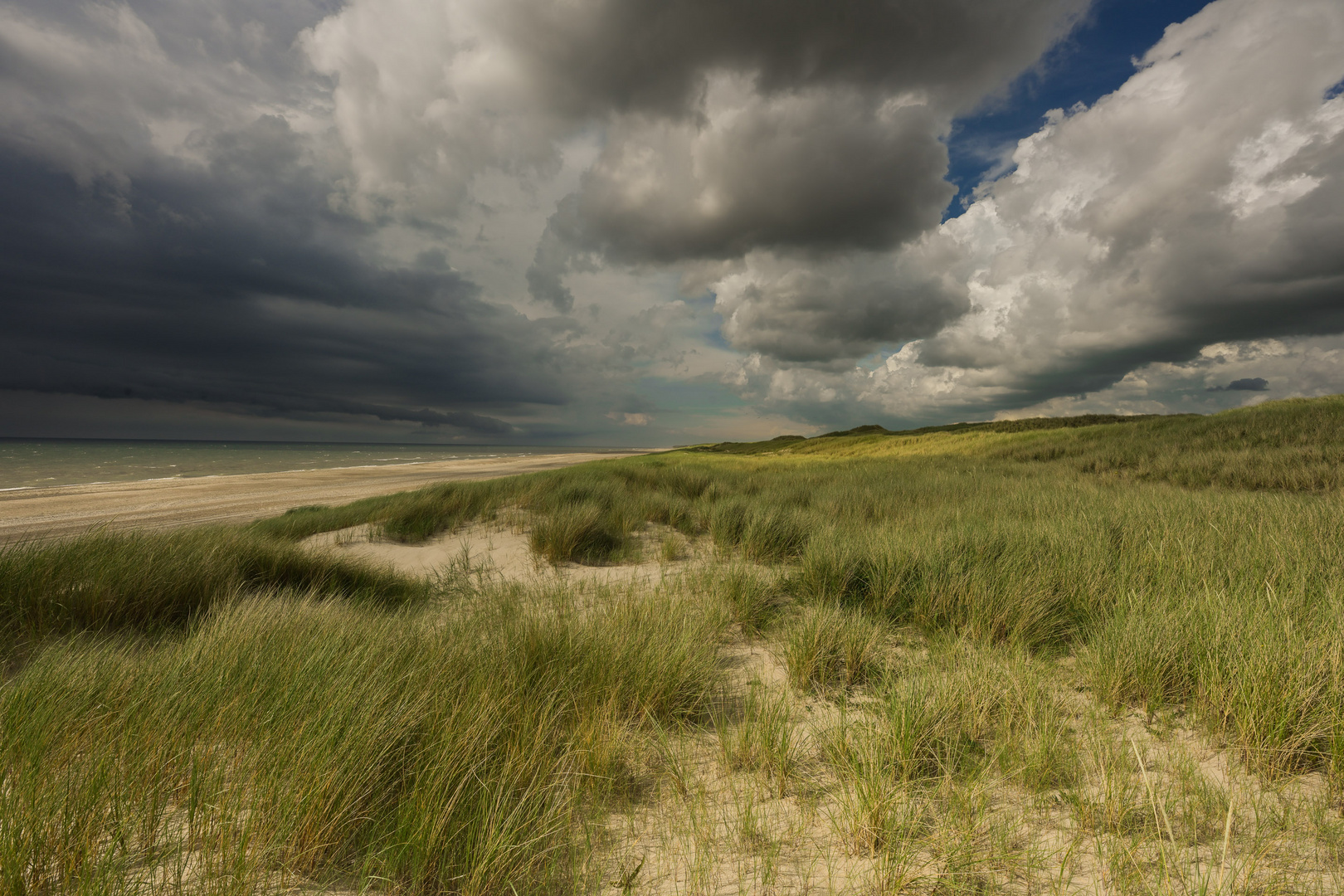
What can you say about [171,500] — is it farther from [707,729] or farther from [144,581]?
[707,729]

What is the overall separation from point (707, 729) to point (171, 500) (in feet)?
75.2

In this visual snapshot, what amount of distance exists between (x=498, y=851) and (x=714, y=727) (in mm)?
1255

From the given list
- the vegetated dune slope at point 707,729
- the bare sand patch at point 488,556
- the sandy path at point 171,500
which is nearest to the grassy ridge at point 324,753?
the vegetated dune slope at point 707,729

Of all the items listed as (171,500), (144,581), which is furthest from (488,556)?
(171,500)

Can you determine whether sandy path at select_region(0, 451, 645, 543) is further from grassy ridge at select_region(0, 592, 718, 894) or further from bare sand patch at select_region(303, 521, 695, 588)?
grassy ridge at select_region(0, 592, 718, 894)

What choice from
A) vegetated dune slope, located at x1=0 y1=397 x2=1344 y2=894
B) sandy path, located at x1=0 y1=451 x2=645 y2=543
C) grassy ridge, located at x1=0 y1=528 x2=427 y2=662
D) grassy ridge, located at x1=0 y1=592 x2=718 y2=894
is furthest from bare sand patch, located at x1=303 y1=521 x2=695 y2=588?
sandy path, located at x1=0 y1=451 x2=645 y2=543

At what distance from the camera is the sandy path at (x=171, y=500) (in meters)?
12.2

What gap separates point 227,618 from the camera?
2.88m

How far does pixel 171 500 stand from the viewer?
16828mm

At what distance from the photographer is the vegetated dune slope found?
1.47 meters

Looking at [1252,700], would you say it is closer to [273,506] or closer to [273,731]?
[273,731]

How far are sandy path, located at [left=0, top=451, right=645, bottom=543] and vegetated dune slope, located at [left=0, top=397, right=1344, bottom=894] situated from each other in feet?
32.1

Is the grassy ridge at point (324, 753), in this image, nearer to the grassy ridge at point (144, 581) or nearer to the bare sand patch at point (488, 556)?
the grassy ridge at point (144, 581)

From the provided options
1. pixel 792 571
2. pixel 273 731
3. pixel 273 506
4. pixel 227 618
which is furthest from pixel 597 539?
A: pixel 273 506
